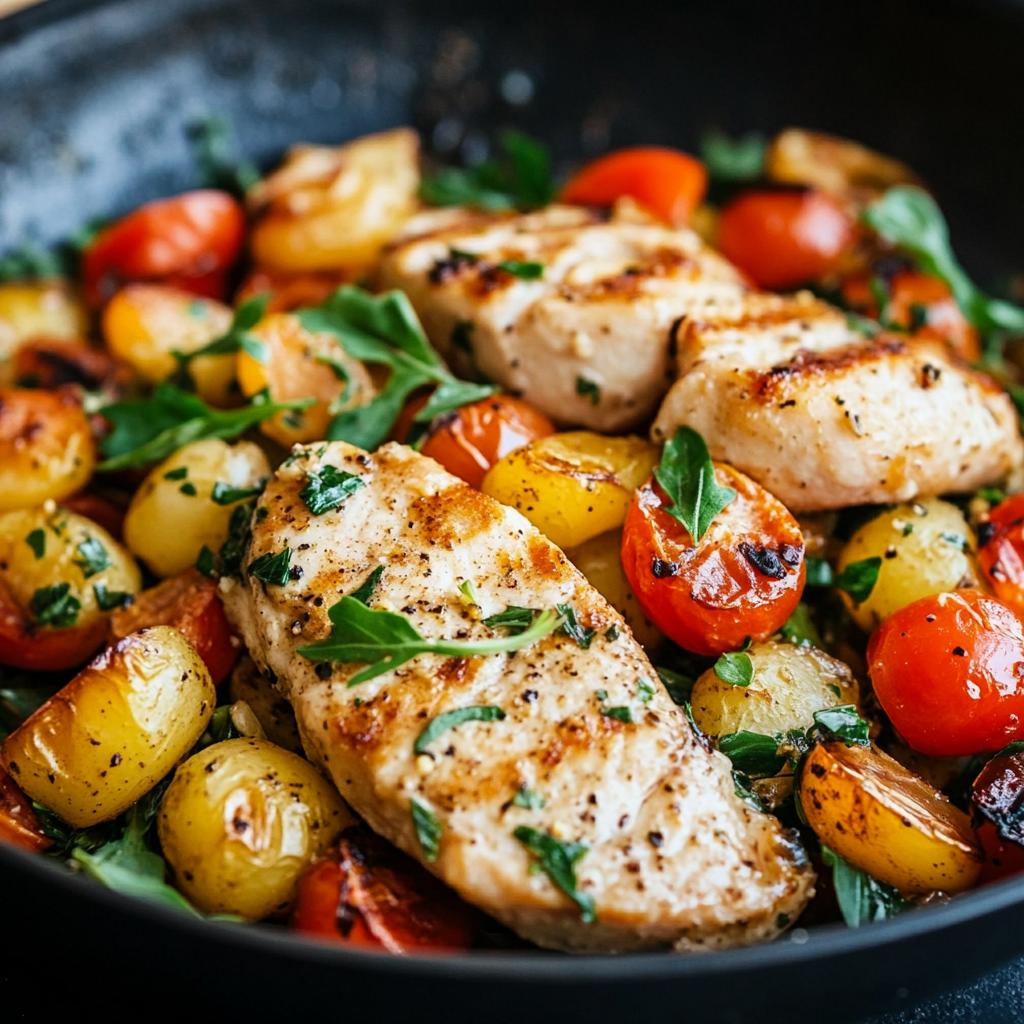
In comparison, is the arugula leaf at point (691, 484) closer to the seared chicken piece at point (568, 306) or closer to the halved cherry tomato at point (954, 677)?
the seared chicken piece at point (568, 306)

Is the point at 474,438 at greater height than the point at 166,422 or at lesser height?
lesser

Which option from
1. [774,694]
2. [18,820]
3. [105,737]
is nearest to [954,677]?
Answer: [774,694]

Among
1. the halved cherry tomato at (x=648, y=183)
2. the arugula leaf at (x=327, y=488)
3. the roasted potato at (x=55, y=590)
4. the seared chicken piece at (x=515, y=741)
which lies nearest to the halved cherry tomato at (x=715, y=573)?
the seared chicken piece at (x=515, y=741)

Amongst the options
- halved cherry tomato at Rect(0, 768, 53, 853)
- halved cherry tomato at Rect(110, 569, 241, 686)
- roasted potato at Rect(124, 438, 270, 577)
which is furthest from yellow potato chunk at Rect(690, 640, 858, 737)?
halved cherry tomato at Rect(0, 768, 53, 853)

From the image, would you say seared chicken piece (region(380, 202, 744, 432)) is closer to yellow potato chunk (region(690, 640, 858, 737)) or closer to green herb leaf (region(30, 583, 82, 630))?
yellow potato chunk (region(690, 640, 858, 737))

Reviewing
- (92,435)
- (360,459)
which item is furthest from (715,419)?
(92,435)

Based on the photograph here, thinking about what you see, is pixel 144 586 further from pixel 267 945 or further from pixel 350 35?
pixel 350 35

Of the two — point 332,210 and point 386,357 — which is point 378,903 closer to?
point 386,357
